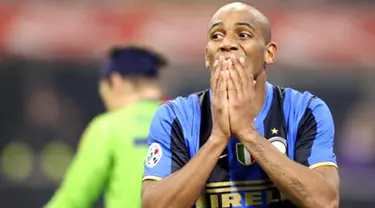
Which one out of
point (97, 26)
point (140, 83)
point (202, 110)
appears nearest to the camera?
point (202, 110)

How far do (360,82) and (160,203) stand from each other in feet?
19.5

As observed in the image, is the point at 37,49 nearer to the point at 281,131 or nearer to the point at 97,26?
the point at 97,26

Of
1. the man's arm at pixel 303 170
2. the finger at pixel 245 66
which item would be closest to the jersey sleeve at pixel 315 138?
the man's arm at pixel 303 170

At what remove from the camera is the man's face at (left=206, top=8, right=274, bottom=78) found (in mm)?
3555

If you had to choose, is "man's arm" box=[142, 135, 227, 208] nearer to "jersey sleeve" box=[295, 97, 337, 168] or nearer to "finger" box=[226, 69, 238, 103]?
"finger" box=[226, 69, 238, 103]

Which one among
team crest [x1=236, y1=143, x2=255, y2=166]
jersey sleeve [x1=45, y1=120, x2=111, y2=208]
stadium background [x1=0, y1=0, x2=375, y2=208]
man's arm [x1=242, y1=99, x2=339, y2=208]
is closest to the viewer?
man's arm [x1=242, y1=99, x2=339, y2=208]

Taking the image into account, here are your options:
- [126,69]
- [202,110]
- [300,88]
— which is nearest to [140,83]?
[126,69]

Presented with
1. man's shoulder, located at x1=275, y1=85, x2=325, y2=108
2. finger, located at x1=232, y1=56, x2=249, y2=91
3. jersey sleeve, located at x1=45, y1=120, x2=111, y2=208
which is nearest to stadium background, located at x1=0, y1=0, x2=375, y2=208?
jersey sleeve, located at x1=45, y1=120, x2=111, y2=208

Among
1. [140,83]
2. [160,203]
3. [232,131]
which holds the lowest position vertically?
[160,203]

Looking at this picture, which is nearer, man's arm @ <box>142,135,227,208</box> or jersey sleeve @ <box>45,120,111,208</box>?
man's arm @ <box>142,135,227,208</box>

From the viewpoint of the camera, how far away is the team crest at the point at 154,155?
3.61 m

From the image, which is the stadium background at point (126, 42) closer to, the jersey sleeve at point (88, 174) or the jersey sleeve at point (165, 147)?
the jersey sleeve at point (88, 174)

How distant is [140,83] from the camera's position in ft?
18.4

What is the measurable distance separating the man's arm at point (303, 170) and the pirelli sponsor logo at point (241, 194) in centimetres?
13
